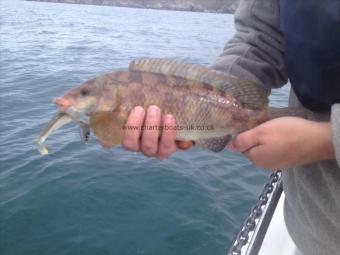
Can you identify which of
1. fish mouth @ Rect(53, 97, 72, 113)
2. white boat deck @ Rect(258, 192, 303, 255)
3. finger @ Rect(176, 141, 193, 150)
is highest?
fish mouth @ Rect(53, 97, 72, 113)

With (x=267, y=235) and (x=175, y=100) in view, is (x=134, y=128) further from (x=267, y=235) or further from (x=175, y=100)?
(x=267, y=235)

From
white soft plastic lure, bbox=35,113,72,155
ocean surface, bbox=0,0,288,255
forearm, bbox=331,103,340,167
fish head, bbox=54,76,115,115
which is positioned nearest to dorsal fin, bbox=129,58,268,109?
fish head, bbox=54,76,115,115

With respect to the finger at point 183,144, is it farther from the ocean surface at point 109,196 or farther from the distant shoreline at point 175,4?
the distant shoreline at point 175,4

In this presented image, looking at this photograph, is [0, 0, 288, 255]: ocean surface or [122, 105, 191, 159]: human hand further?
[0, 0, 288, 255]: ocean surface

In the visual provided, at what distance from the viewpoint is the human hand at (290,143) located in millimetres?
2084

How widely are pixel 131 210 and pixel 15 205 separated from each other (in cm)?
214

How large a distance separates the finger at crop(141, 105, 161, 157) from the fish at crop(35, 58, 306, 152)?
103mm

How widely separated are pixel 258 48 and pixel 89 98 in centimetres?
125

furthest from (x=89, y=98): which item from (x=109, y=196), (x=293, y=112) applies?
(x=109, y=196)

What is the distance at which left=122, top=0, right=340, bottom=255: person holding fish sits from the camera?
213 cm

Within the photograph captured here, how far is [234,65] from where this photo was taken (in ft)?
8.89

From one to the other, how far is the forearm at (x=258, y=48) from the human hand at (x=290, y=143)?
540 mm

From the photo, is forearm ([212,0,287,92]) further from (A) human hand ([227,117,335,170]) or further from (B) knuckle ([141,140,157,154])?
(B) knuckle ([141,140,157,154])

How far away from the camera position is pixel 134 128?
257cm
